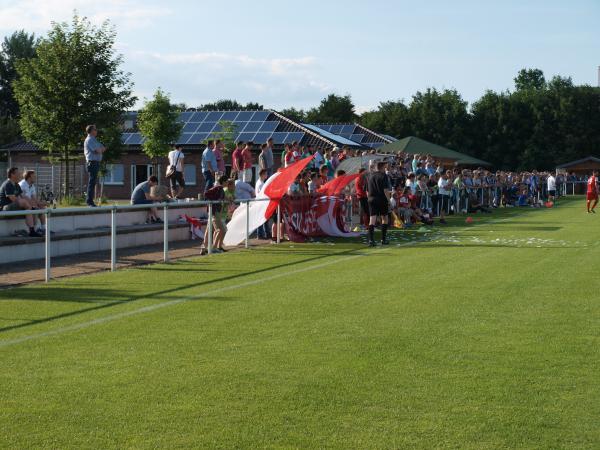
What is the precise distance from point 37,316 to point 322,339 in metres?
3.48

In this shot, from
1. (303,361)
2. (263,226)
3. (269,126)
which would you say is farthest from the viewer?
(269,126)

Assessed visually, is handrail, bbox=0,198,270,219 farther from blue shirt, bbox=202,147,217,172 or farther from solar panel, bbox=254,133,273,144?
solar panel, bbox=254,133,273,144

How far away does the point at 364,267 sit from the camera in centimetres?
1588

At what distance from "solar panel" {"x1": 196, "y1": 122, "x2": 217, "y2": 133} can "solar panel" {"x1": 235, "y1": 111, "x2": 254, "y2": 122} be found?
1872 millimetres

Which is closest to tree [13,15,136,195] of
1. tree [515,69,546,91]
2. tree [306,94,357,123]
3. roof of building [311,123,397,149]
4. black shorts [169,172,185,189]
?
black shorts [169,172,185,189]

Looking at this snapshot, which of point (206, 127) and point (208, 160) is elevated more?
point (206, 127)

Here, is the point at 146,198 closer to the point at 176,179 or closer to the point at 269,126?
the point at 176,179

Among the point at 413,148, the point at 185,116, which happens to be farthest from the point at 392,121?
the point at 413,148

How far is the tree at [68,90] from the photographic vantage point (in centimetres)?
3522

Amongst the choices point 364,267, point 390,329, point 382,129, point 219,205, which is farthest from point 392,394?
point 382,129

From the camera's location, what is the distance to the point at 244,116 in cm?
6500

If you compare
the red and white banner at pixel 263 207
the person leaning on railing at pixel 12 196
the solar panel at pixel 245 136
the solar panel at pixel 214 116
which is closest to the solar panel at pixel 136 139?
the solar panel at pixel 214 116

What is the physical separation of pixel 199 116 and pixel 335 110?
51350mm

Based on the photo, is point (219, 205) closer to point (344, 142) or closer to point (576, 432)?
point (576, 432)
